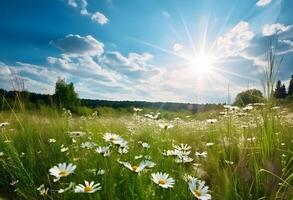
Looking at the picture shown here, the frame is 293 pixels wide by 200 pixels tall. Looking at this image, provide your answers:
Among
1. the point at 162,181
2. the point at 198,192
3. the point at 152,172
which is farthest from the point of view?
the point at 152,172

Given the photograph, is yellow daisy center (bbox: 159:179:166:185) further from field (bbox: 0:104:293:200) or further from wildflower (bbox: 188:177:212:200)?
wildflower (bbox: 188:177:212:200)

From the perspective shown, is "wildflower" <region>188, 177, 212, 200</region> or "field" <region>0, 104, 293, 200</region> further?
Result: "field" <region>0, 104, 293, 200</region>

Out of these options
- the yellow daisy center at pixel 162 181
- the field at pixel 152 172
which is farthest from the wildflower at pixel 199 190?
the yellow daisy center at pixel 162 181

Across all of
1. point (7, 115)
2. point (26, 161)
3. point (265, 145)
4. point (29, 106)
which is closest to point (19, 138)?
point (26, 161)

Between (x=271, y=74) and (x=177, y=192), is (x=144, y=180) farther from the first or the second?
(x=271, y=74)

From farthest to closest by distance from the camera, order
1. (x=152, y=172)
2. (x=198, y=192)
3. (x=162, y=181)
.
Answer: (x=152, y=172)
(x=162, y=181)
(x=198, y=192)

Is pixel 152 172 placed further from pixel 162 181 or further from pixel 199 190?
pixel 199 190

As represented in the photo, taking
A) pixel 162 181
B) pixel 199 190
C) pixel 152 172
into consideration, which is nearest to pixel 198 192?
pixel 199 190

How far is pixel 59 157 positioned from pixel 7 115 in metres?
3.20

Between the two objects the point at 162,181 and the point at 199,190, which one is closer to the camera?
the point at 199,190

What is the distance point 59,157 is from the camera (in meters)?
3.20

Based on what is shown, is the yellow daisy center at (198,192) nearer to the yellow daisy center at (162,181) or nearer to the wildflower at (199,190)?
the wildflower at (199,190)

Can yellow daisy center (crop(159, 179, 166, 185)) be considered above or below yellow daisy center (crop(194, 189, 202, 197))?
above

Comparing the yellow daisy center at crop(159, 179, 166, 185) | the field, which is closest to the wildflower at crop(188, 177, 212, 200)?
the field
